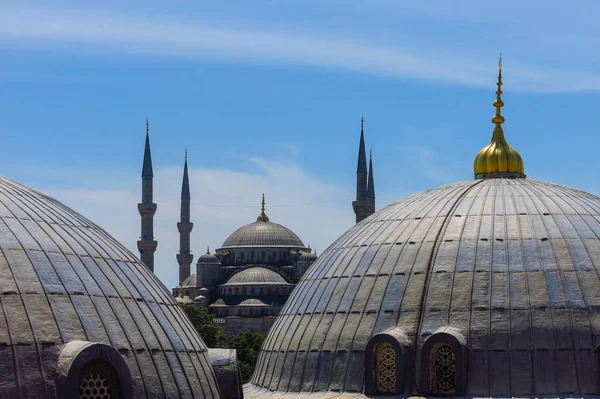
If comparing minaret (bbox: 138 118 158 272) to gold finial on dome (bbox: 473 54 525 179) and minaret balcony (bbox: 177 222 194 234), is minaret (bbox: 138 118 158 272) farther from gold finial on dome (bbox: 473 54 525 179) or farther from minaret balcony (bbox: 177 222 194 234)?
gold finial on dome (bbox: 473 54 525 179)

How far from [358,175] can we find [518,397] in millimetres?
81854

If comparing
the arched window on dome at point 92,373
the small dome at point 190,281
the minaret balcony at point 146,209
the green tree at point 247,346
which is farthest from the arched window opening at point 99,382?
the small dome at point 190,281

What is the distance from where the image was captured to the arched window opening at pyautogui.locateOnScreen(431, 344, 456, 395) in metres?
25.1

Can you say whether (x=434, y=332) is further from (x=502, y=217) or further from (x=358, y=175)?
(x=358, y=175)

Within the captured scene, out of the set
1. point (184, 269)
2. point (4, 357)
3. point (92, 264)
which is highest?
point (184, 269)

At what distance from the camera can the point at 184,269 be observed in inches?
5207

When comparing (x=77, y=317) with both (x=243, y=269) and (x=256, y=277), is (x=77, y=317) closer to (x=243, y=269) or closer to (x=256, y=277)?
(x=256, y=277)

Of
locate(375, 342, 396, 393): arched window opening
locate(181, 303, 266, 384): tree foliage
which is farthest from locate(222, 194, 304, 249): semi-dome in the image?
locate(375, 342, 396, 393): arched window opening

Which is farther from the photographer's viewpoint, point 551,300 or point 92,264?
point 551,300

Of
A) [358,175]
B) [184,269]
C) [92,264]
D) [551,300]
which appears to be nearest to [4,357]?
[92,264]

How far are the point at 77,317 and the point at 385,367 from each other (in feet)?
28.0

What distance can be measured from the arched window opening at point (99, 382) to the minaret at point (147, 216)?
8658cm

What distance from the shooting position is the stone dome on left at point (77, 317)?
17922mm

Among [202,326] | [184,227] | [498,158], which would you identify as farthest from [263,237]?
[498,158]
